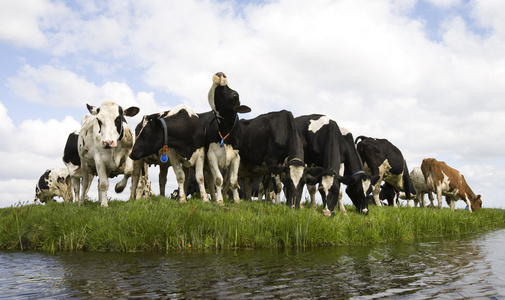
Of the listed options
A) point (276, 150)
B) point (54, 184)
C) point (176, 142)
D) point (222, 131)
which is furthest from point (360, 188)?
point (54, 184)

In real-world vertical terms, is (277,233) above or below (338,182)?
below

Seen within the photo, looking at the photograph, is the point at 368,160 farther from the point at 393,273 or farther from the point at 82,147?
the point at 393,273

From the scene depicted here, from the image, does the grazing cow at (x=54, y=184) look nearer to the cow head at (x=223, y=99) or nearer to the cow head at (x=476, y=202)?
the cow head at (x=223, y=99)

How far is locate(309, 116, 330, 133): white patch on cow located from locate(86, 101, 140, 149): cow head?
19.3 ft

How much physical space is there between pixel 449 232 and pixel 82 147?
10.5 m

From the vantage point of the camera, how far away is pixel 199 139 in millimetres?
11641

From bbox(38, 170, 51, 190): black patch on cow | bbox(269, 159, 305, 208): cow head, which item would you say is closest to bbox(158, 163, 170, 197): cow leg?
bbox(269, 159, 305, 208): cow head

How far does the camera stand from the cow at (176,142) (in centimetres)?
1140

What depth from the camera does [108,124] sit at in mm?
10266

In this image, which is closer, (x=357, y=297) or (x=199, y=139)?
(x=357, y=297)

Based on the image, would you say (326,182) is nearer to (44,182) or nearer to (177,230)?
(177,230)

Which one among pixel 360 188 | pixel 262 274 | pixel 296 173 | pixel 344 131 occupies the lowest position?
pixel 262 274

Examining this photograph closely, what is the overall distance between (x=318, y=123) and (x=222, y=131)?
3494 millimetres

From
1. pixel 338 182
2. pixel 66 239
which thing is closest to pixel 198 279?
pixel 66 239
